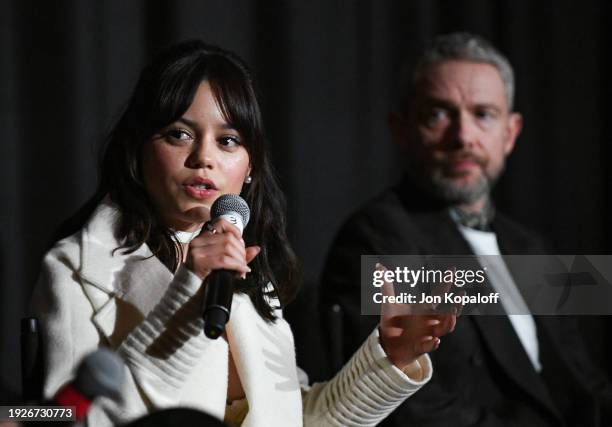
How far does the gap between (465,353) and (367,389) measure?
647mm

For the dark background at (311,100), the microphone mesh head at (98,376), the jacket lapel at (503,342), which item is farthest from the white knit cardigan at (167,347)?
the jacket lapel at (503,342)

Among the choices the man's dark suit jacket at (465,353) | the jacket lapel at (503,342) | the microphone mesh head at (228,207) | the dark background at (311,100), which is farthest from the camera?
the dark background at (311,100)

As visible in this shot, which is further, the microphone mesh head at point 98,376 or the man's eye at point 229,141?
the man's eye at point 229,141

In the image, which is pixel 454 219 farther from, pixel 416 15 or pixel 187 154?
pixel 187 154

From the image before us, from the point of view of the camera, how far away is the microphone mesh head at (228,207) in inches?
51.4

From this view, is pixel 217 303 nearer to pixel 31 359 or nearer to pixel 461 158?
pixel 31 359

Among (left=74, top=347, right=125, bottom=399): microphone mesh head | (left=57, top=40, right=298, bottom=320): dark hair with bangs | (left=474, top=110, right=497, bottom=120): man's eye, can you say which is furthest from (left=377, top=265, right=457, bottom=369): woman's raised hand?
(left=474, top=110, right=497, bottom=120): man's eye

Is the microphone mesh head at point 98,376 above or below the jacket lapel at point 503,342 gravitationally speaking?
above

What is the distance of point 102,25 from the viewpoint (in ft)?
7.71

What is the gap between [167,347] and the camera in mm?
1278

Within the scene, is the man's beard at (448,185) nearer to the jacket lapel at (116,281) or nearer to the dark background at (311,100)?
the dark background at (311,100)

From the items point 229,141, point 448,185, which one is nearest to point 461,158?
point 448,185

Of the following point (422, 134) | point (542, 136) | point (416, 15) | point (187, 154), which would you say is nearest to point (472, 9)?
point (416, 15)

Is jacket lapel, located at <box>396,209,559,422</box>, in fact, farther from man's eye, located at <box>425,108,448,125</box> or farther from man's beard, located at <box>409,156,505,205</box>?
man's eye, located at <box>425,108,448,125</box>
